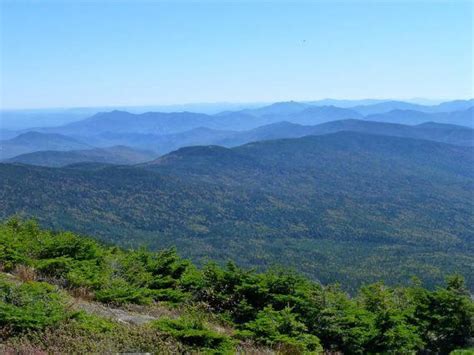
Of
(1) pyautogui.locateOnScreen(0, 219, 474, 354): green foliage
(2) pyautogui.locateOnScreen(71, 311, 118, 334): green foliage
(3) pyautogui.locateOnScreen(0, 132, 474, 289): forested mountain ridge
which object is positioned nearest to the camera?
(2) pyautogui.locateOnScreen(71, 311, 118, 334): green foliage

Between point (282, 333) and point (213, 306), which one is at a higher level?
point (282, 333)

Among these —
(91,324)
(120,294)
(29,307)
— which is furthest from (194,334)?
(120,294)

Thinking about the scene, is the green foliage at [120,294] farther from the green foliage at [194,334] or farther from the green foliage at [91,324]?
the green foliage at [194,334]

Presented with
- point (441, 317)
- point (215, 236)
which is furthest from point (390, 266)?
point (441, 317)

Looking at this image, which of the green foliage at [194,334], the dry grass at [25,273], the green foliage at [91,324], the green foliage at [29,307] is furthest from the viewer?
the dry grass at [25,273]

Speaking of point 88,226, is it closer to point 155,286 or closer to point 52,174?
point 52,174

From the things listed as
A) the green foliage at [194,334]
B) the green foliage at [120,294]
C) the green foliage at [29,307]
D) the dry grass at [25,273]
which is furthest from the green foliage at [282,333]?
the dry grass at [25,273]

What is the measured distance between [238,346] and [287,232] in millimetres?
161044

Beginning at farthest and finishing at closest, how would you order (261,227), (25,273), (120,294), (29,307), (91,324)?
(261,227) → (25,273) → (120,294) → (91,324) → (29,307)

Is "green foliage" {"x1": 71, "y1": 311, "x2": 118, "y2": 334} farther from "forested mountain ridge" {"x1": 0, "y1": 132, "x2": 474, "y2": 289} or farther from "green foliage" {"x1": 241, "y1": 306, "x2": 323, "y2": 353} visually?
"forested mountain ridge" {"x1": 0, "y1": 132, "x2": 474, "y2": 289}

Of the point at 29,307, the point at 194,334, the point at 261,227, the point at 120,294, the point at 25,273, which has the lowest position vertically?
the point at 261,227

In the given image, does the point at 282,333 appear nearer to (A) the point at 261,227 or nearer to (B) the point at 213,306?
(B) the point at 213,306

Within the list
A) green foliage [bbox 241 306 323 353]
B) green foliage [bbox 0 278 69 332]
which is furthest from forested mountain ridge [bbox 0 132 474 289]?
green foliage [bbox 0 278 69 332]

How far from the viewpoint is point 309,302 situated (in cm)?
1339
